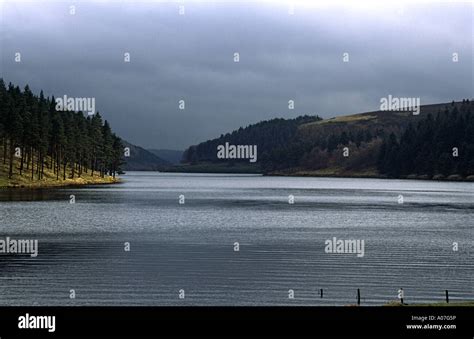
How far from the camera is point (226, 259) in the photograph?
2217 inches

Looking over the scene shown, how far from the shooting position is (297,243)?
69125mm

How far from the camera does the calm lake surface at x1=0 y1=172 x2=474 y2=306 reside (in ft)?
133

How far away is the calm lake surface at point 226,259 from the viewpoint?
40.7 metres

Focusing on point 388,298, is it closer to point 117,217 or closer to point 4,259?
point 4,259
